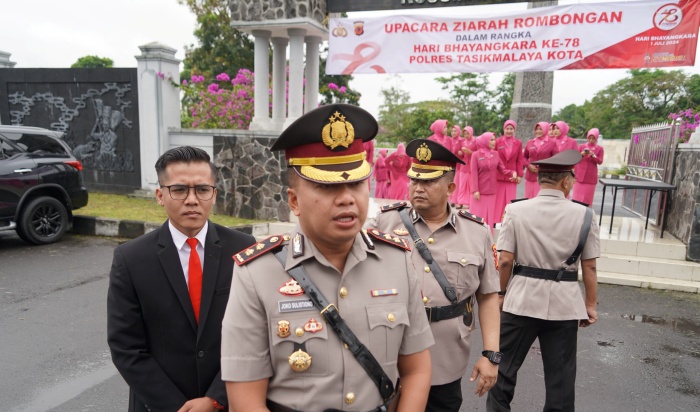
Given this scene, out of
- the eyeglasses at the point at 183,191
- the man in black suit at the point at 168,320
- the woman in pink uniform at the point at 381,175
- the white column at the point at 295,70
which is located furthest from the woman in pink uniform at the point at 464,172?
the man in black suit at the point at 168,320

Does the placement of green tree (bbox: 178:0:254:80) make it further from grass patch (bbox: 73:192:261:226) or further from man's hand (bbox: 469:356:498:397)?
man's hand (bbox: 469:356:498:397)

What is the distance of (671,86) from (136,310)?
128ft

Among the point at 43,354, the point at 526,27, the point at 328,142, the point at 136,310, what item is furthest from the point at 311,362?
the point at 526,27

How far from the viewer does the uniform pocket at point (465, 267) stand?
2281mm

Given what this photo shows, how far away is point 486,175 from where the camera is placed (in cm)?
766

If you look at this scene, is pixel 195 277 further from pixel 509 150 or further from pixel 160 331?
pixel 509 150

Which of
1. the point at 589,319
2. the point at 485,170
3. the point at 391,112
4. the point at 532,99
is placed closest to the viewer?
the point at 589,319

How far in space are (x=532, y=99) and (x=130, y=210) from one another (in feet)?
33.9

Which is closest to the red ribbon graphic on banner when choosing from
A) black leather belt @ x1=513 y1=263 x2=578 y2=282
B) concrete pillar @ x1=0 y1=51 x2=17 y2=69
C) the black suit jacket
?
black leather belt @ x1=513 y1=263 x2=578 y2=282

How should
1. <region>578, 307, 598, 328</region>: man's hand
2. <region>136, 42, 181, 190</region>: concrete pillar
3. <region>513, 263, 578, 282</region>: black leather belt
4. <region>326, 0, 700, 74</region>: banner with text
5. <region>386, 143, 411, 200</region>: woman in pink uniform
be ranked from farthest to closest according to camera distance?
<region>136, 42, 181, 190</region>: concrete pillar
<region>386, 143, 411, 200</region>: woman in pink uniform
<region>326, 0, 700, 74</region>: banner with text
<region>578, 307, 598, 328</region>: man's hand
<region>513, 263, 578, 282</region>: black leather belt

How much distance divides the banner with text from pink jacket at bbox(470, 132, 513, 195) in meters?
1.51

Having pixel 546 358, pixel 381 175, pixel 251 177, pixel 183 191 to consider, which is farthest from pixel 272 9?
pixel 546 358

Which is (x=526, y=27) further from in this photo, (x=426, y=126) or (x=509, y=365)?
(x=426, y=126)

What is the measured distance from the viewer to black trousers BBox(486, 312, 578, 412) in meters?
2.76
